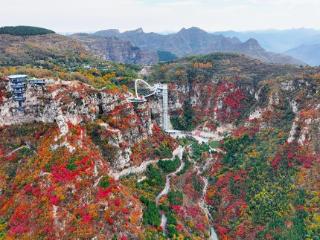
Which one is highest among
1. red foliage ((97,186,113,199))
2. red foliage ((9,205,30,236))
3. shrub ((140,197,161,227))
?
red foliage ((97,186,113,199))

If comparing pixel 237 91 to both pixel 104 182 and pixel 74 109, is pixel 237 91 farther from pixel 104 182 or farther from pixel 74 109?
pixel 104 182

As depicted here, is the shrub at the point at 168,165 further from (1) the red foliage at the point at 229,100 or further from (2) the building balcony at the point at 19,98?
(1) the red foliage at the point at 229,100

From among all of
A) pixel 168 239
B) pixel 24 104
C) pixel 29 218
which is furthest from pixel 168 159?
pixel 29 218

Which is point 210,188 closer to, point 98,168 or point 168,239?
point 168,239

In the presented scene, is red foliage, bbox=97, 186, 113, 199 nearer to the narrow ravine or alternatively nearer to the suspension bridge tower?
the narrow ravine

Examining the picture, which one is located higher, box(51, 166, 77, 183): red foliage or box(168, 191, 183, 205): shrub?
box(51, 166, 77, 183): red foliage

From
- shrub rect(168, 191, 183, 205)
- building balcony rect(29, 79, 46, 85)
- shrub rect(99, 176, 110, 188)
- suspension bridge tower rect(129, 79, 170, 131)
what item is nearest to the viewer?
shrub rect(99, 176, 110, 188)

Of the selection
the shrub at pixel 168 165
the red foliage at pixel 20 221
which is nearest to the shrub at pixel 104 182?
the red foliage at pixel 20 221

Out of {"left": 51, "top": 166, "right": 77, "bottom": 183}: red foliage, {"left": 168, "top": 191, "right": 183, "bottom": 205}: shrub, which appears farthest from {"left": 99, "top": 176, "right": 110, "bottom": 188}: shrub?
{"left": 168, "top": 191, "right": 183, "bottom": 205}: shrub

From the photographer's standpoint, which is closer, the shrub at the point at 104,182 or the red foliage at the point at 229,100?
the shrub at the point at 104,182

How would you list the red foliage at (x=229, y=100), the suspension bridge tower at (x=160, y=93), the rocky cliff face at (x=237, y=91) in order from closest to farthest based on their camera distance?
the rocky cliff face at (x=237, y=91) < the suspension bridge tower at (x=160, y=93) < the red foliage at (x=229, y=100)

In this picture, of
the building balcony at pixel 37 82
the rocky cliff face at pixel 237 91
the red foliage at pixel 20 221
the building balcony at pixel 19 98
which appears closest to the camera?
the red foliage at pixel 20 221

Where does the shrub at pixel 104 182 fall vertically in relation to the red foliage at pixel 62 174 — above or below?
below

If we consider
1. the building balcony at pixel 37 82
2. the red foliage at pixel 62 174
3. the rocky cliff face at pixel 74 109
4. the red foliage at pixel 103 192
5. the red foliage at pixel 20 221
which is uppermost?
the building balcony at pixel 37 82
